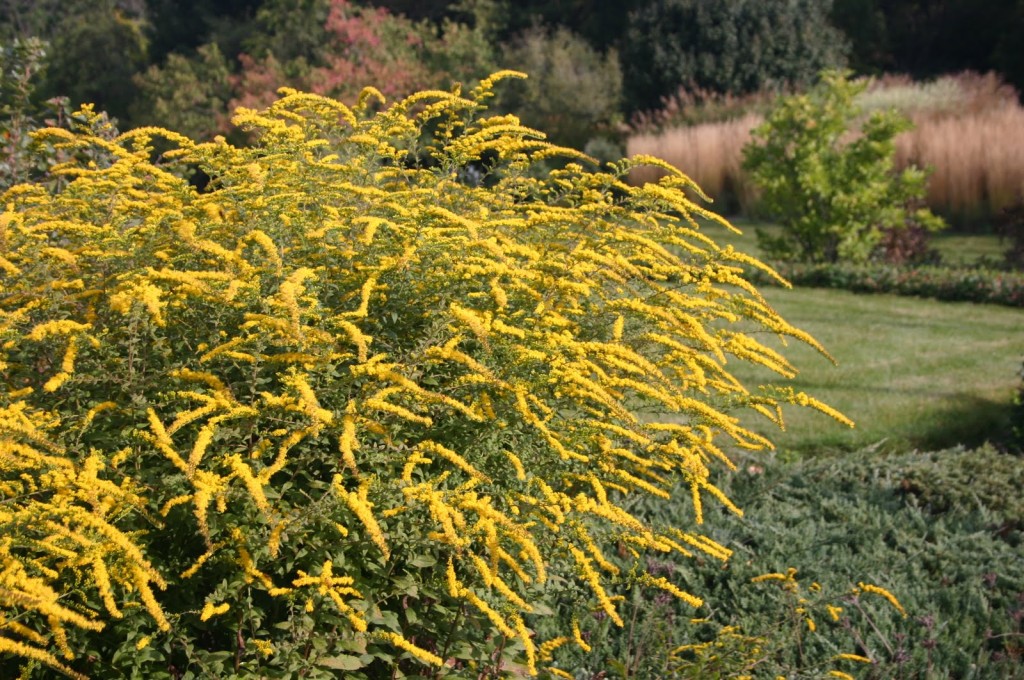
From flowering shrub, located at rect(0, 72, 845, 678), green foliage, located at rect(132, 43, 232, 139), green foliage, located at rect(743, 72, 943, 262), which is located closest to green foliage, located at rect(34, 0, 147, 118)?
green foliage, located at rect(132, 43, 232, 139)

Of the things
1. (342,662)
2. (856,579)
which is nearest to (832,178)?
(856,579)

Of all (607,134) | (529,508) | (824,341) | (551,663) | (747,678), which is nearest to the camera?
(529,508)

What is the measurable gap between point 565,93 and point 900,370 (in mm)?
17002

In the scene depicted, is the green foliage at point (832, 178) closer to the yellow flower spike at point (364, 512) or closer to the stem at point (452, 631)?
the stem at point (452, 631)

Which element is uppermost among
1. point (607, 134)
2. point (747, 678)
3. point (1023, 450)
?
point (747, 678)

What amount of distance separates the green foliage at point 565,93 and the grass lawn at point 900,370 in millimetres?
13086

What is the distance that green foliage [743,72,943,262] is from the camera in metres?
11.2

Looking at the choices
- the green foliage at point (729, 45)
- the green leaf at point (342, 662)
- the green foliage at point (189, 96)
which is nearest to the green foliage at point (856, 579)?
the green leaf at point (342, 662)

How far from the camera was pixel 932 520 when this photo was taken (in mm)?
4332

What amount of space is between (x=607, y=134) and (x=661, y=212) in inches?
723

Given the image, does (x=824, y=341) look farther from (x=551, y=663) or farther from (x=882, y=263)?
(x=551, y=663)

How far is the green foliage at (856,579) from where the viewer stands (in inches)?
133

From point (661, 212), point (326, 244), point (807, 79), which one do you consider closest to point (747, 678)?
point (661, 212)

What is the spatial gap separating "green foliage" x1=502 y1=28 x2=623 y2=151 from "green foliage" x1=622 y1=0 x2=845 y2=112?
0.85 metres
